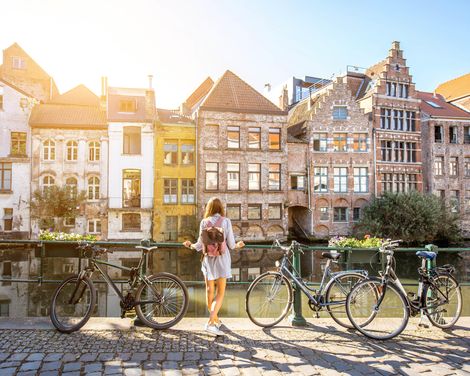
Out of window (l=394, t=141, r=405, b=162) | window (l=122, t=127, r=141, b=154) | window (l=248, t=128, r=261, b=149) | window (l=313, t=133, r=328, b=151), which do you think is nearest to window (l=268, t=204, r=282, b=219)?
window (l=248, t=128, r=261, b=149)

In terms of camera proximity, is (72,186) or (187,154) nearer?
(72,186)

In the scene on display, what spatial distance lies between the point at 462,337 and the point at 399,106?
3295cm

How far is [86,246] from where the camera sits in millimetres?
5312

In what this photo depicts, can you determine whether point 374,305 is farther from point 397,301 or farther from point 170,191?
point 170,191

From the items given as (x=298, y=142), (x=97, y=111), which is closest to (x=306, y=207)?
(x=298, y=142)

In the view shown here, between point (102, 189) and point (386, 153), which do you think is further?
point (386, 153)

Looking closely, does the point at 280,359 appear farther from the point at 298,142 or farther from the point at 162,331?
the point at 298,142

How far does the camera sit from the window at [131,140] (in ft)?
98.4

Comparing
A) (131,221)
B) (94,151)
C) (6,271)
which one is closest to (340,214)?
(131,221)

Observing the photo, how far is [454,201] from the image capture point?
113ft

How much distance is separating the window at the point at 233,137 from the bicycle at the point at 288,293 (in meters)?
26.1

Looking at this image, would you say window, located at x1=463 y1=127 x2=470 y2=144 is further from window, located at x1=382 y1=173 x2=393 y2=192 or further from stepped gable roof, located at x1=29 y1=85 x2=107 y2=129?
stepped gable roof, located at x1=29 y1=85 x2=107 y2=129

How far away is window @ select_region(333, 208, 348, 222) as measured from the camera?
108 ft

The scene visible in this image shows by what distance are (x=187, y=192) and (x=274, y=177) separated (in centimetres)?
708
